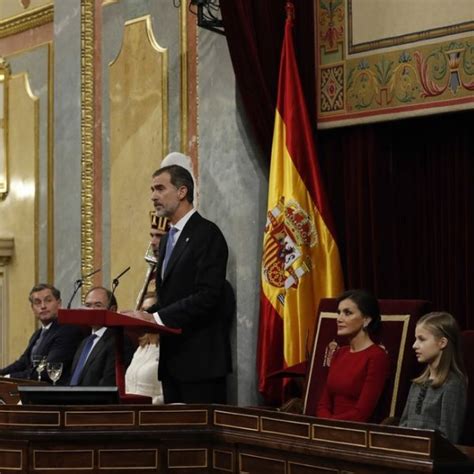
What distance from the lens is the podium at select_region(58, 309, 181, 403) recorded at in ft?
19.3

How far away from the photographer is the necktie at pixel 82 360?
24.9 feet

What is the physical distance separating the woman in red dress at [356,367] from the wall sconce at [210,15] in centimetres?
207

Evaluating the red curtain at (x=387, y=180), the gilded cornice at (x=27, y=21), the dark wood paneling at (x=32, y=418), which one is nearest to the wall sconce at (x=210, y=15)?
the red curtain at (x=387, y=180)

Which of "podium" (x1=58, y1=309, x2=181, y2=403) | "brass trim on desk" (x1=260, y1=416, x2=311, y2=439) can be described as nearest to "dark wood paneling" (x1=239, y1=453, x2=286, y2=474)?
"brass trim on desk" (x1=260, y1=416, x2=311, y2=439)

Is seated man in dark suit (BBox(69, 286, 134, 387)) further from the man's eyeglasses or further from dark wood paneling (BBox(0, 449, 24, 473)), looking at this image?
the man's eyeglasses

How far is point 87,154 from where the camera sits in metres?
9.16

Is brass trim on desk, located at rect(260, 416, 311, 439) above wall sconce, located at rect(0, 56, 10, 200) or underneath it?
underneath

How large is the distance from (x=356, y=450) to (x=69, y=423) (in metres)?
1.50

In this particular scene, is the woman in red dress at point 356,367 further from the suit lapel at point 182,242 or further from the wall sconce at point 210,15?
the wall sconce at point 210,15

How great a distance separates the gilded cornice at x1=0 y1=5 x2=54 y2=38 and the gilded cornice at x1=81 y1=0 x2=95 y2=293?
1171 mm

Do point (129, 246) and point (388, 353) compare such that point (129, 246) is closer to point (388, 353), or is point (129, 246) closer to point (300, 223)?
point (300, 223)

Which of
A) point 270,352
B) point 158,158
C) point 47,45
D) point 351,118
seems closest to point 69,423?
point 270,352

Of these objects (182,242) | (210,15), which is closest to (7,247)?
(210,15)

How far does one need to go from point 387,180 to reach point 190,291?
1269 millimetres
